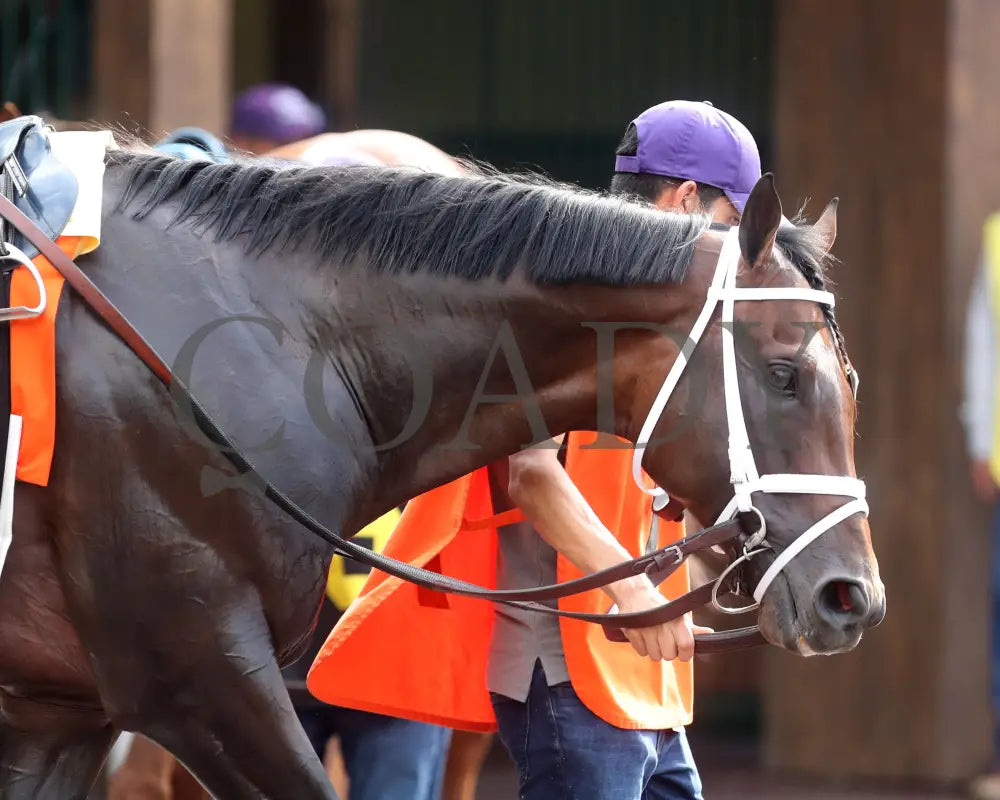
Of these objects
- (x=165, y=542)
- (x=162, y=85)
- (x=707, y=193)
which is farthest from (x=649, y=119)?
(x=162, y=85)

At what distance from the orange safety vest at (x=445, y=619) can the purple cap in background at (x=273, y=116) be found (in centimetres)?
241

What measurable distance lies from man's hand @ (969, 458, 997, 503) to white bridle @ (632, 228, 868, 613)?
2.98m

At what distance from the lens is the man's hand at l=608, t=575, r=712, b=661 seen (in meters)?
2.95

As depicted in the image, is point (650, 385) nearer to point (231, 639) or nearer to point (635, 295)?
point (635, 295)

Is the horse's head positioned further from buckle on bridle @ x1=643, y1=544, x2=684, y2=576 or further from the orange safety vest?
the orange safety vest

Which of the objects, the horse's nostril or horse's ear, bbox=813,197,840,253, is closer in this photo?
the horse's nostril

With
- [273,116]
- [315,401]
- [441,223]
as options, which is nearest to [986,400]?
[273,116]

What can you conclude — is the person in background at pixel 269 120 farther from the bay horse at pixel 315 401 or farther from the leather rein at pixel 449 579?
the leather rein at pixel 449 579

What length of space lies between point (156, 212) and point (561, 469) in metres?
0.82

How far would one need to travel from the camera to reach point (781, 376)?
2754 mm

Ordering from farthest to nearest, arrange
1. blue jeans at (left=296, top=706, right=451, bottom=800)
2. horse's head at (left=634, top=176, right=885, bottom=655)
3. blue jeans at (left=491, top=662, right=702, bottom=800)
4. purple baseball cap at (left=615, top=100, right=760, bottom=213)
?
blue jeans at (left=296, top=706, right=451, bottom=800) < purple baseball cap at (left=615, top=100, right=760, bottom=213) < blue jeans at (left=491, top=662, right=702, bottom=800) < horse's head at (left=634, top=176, right=885, bottom=655)

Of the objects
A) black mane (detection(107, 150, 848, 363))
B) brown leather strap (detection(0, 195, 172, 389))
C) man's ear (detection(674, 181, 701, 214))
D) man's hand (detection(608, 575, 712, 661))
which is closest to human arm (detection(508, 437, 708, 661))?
man's hand (detection(608, 575, 712, 661))

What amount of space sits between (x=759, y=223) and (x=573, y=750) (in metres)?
1.01

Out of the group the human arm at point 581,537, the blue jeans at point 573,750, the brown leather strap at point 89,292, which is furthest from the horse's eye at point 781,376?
the brown leather strap at point 89,292
